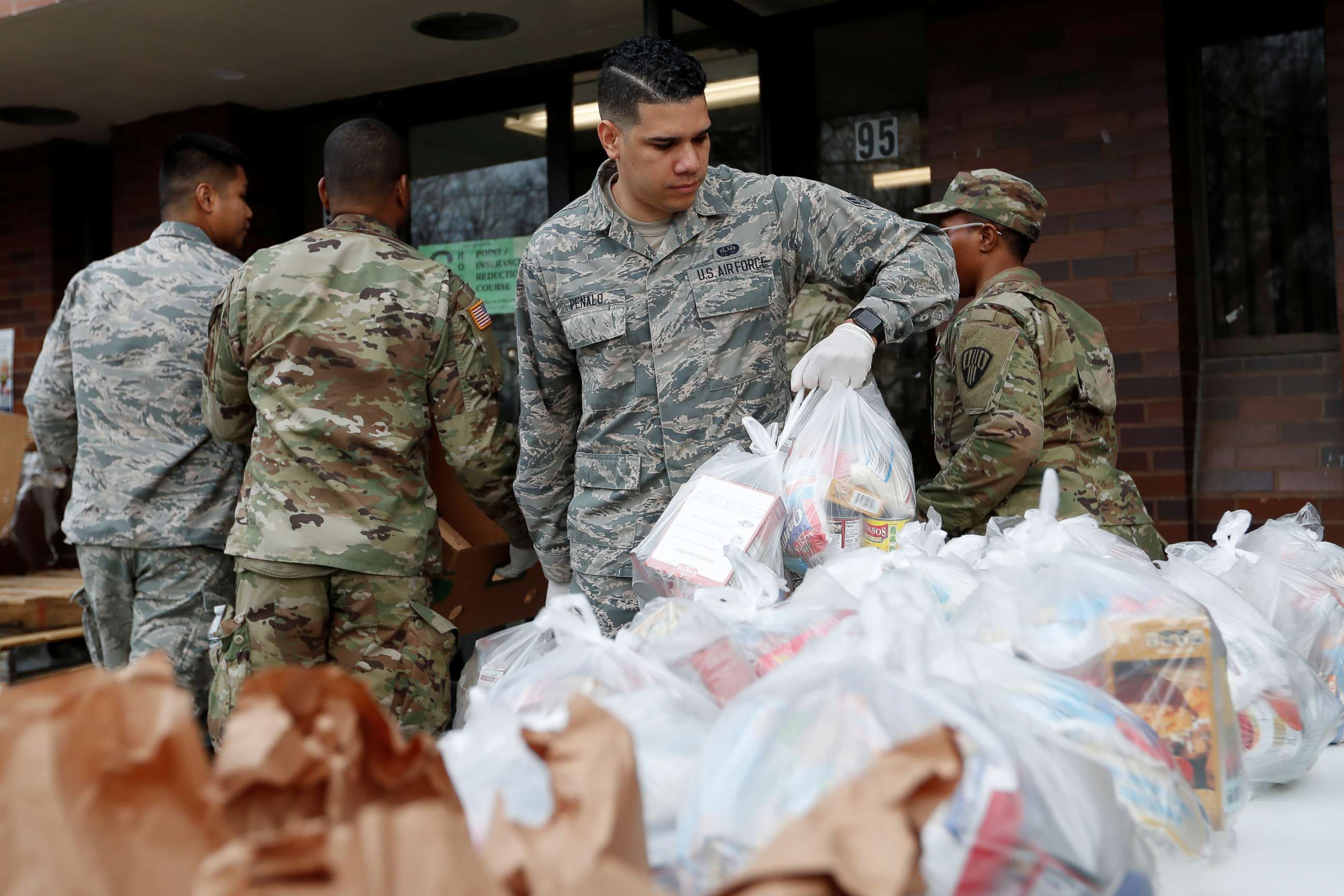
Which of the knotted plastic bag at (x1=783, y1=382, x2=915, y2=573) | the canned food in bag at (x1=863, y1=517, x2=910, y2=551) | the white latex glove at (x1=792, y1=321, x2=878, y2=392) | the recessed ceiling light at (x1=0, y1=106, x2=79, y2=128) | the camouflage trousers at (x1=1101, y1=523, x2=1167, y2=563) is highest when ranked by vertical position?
the recessed ceiling light at (x1=0, y1=106, x2=79, y2=128)

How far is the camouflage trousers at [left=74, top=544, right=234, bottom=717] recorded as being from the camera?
354 cm

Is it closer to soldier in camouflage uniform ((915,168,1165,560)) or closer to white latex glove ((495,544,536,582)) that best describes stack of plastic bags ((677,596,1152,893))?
soldier in camouflage uniform ((915,168,1165,560))

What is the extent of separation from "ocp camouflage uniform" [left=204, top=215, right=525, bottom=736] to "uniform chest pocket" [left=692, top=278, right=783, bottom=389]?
0.81m

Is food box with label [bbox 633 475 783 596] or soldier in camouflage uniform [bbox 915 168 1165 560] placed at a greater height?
soldier in camouflage uniform [bbox 915 168 1165 560]

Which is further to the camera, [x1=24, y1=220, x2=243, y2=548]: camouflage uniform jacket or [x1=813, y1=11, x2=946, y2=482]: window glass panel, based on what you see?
[x1=813, y1=11, x2=946, y2=482]: window glass panel

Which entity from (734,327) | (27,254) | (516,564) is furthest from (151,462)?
(27,254)

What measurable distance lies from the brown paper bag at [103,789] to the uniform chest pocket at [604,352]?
5.94 ft

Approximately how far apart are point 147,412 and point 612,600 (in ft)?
5.81

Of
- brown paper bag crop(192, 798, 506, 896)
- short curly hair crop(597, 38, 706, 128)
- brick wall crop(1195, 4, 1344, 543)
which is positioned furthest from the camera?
brick wall crop(1195, 4, 1344, 543)

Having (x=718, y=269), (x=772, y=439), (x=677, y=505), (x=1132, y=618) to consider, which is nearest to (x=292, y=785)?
(x=1132, y=618)

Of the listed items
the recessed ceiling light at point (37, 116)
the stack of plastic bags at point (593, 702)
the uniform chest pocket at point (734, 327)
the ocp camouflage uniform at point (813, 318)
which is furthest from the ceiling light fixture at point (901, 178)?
the recessed ceiling light at point (37, 116)

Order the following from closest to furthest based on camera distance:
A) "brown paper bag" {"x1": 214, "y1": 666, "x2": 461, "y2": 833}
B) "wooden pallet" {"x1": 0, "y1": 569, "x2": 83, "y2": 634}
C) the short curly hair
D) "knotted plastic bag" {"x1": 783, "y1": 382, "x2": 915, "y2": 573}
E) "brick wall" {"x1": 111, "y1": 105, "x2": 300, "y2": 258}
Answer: "brown paper bag" {"x1": 214, "y1": 666, "x2": 461, "y2": 833} → "knotted plastic bag" {"x1": 783, "y1": 382, "x2": 915, "y2": 573} → the short curly hair → "wooden pallet" {"x1": 0, "y1": 569, "x2": 83, "y2": 634} → "brick wall" {"x1": 111, "y1": 105, "x2": 300, "y2": 258}

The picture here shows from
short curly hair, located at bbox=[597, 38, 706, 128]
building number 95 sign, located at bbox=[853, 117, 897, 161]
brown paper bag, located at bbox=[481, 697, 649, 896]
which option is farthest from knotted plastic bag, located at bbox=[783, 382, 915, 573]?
building number 95 sign, located at bbox=[853, 117, 897, 161]

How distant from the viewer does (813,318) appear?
364cm
